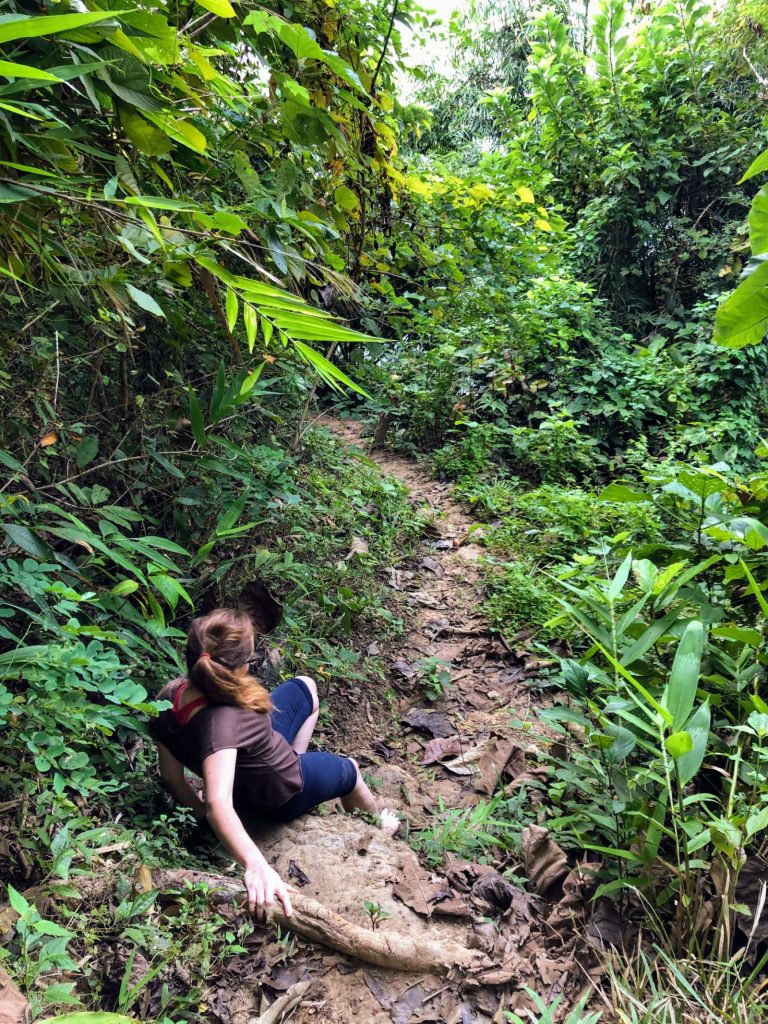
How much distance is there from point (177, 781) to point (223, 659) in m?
0.47

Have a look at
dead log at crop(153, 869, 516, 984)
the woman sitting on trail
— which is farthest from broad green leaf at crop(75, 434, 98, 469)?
dead log at crop(153, 869, 516, 984)

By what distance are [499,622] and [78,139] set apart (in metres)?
3.34

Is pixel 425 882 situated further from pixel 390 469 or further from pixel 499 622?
pixel 390 469

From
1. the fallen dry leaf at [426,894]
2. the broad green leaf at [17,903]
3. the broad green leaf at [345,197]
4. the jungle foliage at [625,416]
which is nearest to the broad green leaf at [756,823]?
the jungle foliage at [625,416]

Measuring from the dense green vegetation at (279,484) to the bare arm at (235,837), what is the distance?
144 millimetres

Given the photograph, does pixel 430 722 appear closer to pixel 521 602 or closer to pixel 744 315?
pixel 521 602

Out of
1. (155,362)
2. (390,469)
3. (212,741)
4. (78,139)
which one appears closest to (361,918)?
(212,741)

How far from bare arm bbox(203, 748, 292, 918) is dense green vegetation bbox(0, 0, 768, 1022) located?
0.47 feet

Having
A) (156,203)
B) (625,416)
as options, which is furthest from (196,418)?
(625,416)

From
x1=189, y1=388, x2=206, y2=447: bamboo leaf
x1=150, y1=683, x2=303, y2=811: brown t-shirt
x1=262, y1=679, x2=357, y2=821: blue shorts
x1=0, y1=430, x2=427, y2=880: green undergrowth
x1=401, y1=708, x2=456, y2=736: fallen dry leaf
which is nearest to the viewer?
x1=0, y1=430, x2=427, y2=880: green undergrowth

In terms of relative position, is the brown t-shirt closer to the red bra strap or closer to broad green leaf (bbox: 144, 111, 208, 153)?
the red bra strap

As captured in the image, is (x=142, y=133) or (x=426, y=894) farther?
(x=426, y=894)

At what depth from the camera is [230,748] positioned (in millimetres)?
1906

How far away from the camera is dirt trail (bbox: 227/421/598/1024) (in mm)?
1595
